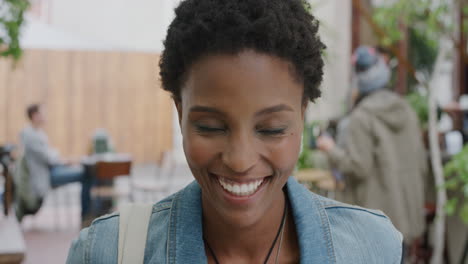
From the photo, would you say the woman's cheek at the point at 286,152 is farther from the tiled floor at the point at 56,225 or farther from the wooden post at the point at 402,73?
the wooden post at the point at 402,73

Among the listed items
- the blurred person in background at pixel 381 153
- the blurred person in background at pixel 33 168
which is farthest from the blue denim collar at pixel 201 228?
the blurred person in background at pixel 33 168

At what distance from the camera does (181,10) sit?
949 millimetres

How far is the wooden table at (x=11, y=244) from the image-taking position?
2374 millimetres

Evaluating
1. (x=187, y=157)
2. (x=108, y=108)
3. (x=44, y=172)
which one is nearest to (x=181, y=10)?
(x=187, y=157)

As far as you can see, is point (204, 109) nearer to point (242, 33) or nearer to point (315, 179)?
point (242, 33)

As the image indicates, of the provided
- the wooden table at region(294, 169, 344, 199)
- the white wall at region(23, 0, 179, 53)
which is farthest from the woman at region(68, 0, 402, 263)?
the white wall at region(23, 0, 179, 53)

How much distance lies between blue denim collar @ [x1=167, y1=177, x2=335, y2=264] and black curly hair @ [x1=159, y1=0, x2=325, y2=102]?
0.68 feet

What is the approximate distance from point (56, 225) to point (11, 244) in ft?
15.3

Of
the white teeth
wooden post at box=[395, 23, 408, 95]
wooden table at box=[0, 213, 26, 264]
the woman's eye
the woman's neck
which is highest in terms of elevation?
wooden post at box=[395, 23, 408, 95]

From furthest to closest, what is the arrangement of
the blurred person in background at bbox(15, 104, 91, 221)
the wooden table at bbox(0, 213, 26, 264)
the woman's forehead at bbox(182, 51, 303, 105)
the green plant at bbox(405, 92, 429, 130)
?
the blurred person in background at bbox(15, 104, 91, 221) → the green plant at bbox(405, 92, 429, 130) → the wooden table at bbox(0, 213, 26, 264) → the woman's forehead at bbox(182, 51, 303, 105)

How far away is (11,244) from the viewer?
2.51 meters

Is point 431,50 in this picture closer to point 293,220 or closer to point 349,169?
point 349,169

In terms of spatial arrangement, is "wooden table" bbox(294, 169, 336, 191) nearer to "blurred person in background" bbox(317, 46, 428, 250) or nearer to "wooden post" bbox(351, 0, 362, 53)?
"blurred person in background" bbox(317, 46, 428, 250)

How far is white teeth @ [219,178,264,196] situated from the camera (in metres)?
0.92
